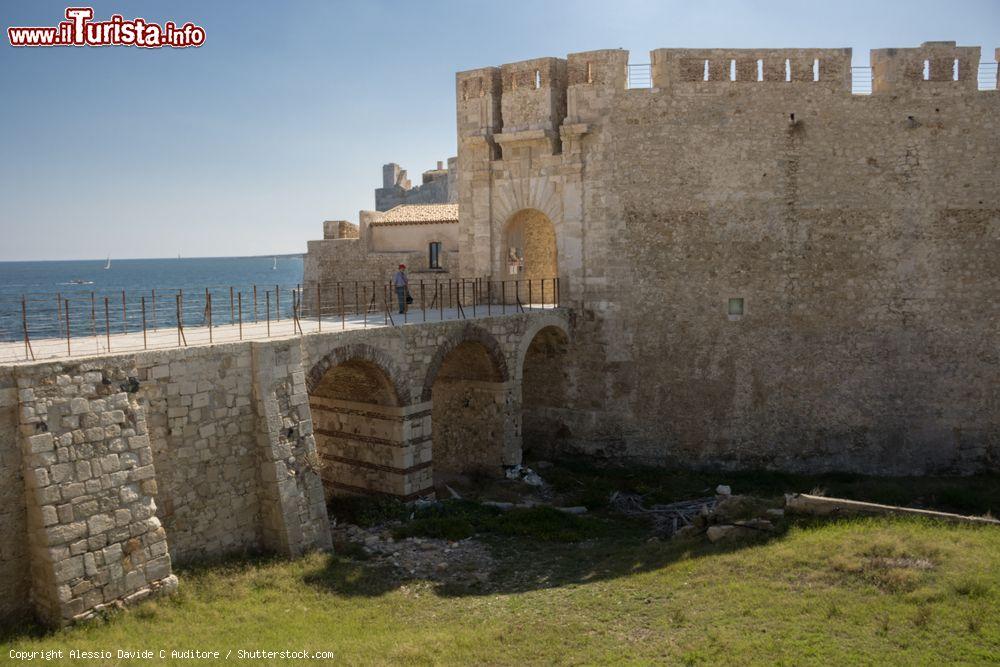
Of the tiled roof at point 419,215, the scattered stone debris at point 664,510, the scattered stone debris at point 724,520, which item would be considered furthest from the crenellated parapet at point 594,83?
the scattered stone debris at point 724,520

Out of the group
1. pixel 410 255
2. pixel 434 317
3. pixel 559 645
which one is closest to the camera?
pixel 559 645

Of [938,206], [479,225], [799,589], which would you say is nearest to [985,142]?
[938,206]

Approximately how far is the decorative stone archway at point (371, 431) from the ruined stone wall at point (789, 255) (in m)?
5.62

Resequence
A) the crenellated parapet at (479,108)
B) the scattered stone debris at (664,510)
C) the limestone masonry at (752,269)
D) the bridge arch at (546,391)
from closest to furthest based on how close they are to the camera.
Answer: the scattered stone debris at (664,510) < the limestone masonry at (752,269) < the bridge arch at (546,391) < the crenellated parapet at (479,108)

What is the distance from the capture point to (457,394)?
1841cm

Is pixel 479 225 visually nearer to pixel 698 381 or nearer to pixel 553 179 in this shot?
pixel 553 179

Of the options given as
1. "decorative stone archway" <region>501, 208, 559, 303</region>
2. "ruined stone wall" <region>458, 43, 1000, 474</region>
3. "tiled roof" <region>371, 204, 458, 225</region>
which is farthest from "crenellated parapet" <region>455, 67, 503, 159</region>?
"tiled roof" <region>371, 204, 458, 225</region>

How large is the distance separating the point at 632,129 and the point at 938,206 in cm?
694

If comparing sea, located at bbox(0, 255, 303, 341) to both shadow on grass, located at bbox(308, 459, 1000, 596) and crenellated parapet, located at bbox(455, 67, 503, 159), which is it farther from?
crenellated parapet, located at bbox(455, 67, 503, 159)

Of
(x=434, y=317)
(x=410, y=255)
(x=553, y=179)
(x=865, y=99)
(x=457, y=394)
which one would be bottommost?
(x=457, y=394)

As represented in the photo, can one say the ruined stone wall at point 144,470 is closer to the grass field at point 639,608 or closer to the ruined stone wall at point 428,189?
the grass field at point 639,608

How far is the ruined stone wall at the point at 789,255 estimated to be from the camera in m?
18.1

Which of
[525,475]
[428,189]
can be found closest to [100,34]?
[525,475]

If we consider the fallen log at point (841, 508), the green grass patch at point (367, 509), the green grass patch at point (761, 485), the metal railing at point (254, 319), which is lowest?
the green grass patch at point (761, 485)
